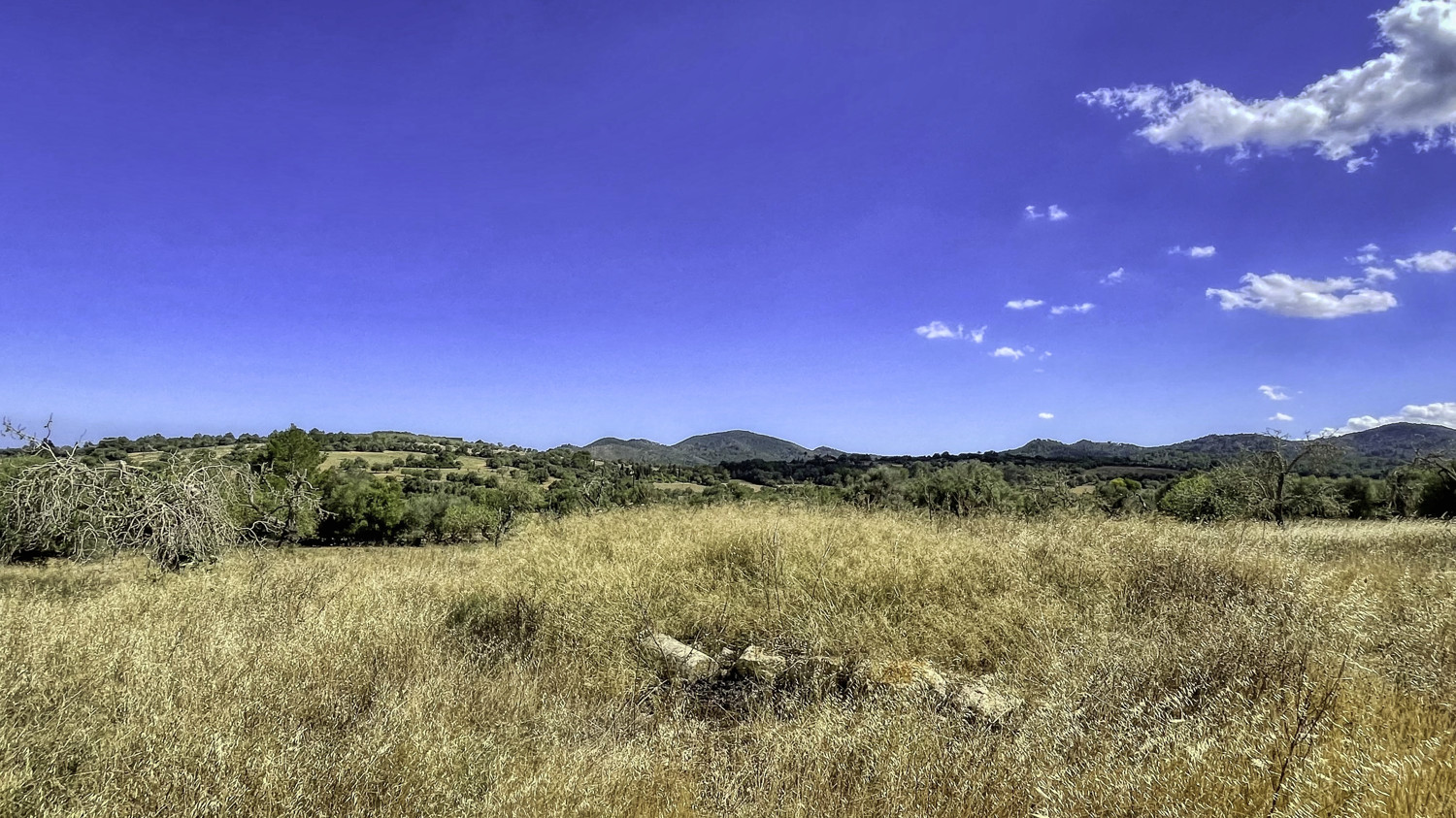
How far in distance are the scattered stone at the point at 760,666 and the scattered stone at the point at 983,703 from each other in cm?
150

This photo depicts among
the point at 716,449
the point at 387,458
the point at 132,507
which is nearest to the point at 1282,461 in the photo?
the point at 132,507

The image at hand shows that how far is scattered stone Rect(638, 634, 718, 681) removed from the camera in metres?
5.44

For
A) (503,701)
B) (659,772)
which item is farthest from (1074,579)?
(503,701)

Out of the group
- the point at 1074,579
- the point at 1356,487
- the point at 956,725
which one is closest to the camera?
the point at 956,725

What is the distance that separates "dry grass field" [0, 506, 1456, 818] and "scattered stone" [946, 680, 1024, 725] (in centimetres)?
9

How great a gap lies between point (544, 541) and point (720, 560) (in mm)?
2958

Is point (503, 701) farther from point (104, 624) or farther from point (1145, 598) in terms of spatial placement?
point (1145, 598)

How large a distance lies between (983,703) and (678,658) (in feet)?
9.00

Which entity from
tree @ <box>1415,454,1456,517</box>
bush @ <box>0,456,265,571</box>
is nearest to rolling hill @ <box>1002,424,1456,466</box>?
tree @ <box>1415,454,1456,517</box>

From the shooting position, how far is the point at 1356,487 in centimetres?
3703

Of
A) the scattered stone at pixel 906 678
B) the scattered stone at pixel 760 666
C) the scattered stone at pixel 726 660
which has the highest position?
the scattered stone at pixel 906 678

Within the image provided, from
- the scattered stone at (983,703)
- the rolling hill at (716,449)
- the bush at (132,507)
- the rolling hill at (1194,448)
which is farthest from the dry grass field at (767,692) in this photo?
the rolling hill at (716,449)

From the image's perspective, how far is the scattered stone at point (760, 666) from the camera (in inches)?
200

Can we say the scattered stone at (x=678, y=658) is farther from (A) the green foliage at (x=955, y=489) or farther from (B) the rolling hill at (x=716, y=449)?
(B) the rolling hill at (x=716, y=449)
